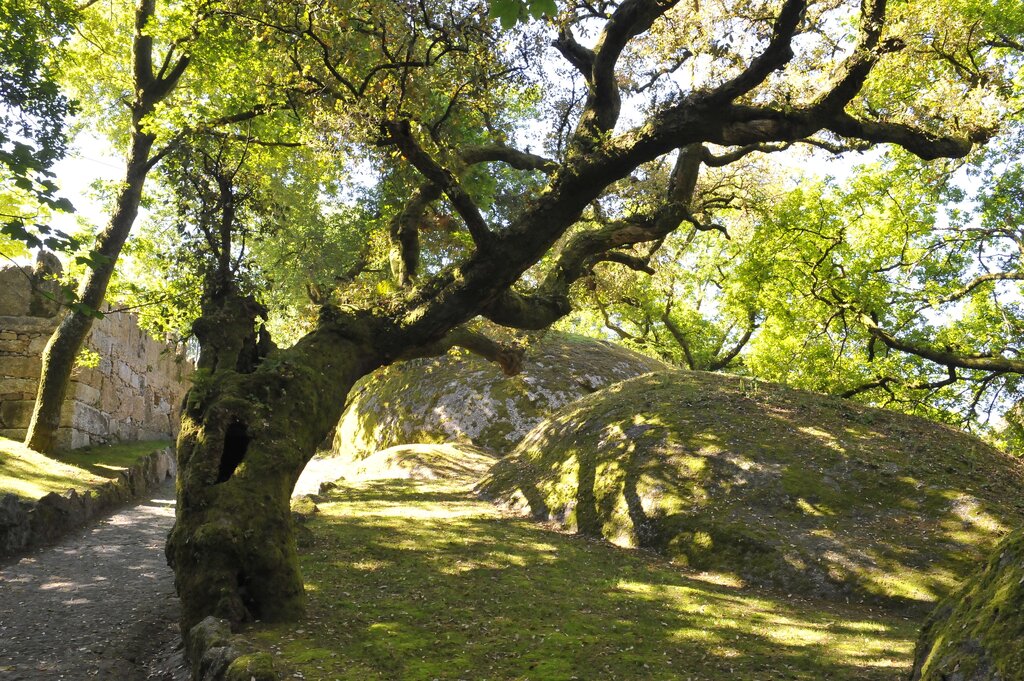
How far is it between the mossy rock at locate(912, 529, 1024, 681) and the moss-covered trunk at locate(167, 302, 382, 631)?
5595 mm

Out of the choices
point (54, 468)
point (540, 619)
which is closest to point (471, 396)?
point (54, 468)

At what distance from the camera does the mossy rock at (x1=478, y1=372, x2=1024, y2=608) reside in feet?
30.0

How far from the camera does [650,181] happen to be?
1527 cm

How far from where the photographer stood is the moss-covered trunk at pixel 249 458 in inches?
259

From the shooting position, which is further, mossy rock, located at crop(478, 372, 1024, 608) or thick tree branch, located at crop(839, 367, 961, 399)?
thick tree branch, located at crop(839, 367, 961, 399)

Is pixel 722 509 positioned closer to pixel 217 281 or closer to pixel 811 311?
pixel 217 281

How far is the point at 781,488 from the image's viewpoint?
10641 mm

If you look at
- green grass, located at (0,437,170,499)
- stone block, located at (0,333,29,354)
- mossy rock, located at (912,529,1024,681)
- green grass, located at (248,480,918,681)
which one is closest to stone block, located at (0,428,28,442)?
green grass, located at (0,437,170,499)

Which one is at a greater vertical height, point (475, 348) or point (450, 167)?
point (450, 167)

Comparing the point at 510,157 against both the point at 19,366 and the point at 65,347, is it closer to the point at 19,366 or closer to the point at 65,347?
the point at 65,347

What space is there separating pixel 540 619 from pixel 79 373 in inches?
603

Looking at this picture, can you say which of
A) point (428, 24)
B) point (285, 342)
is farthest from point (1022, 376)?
point (285, 342)

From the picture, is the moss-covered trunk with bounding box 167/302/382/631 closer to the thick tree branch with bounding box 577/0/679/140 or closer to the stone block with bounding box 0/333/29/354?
the thick tree branch with bounding box 577/0/679/140

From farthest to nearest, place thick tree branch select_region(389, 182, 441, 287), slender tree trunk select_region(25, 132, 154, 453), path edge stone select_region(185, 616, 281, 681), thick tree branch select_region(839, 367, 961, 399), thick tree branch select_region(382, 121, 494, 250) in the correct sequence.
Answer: thick tree branch select_region(839, 367, 961, 399) < slender tree trunk select_region(25, 132, 154, 453) < thick tree branch select_region(389, 182, 441, 287) < thick tree branch select_region(382, 121, 494, 250) < path edge stone select_region(185, 616, 281, 681)
